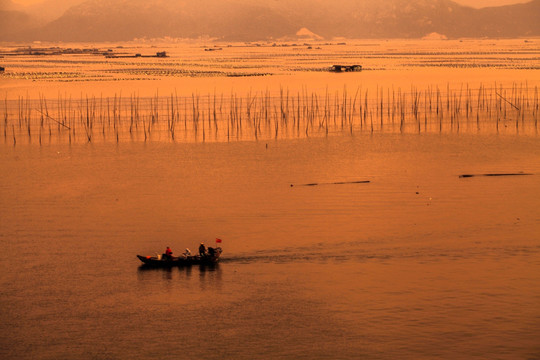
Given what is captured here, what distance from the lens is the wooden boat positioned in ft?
49.9

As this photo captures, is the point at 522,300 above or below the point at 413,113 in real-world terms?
below

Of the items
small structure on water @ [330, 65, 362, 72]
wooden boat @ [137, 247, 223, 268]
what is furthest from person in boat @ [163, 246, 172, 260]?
small structure on water @ [330, 65, 362, 72]

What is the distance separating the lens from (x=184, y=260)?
15359mm

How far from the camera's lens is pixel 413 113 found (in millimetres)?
38969

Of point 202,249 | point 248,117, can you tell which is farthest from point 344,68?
point 202,249

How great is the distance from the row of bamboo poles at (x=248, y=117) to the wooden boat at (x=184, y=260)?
16.4 meters

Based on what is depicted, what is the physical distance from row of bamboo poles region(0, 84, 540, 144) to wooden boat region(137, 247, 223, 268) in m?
16.4

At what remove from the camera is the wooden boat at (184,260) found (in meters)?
15.2

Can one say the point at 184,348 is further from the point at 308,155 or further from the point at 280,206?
the point at 308,155

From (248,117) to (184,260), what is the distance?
2220cm

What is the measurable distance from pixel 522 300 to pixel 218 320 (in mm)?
4949

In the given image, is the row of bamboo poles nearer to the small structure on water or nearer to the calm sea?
the calm sea

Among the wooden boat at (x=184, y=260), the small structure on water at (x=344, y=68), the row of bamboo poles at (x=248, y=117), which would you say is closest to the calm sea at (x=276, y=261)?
the wooden boat at (x=184, y=260)

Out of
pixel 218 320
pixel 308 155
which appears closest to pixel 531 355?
pixel 218 320
